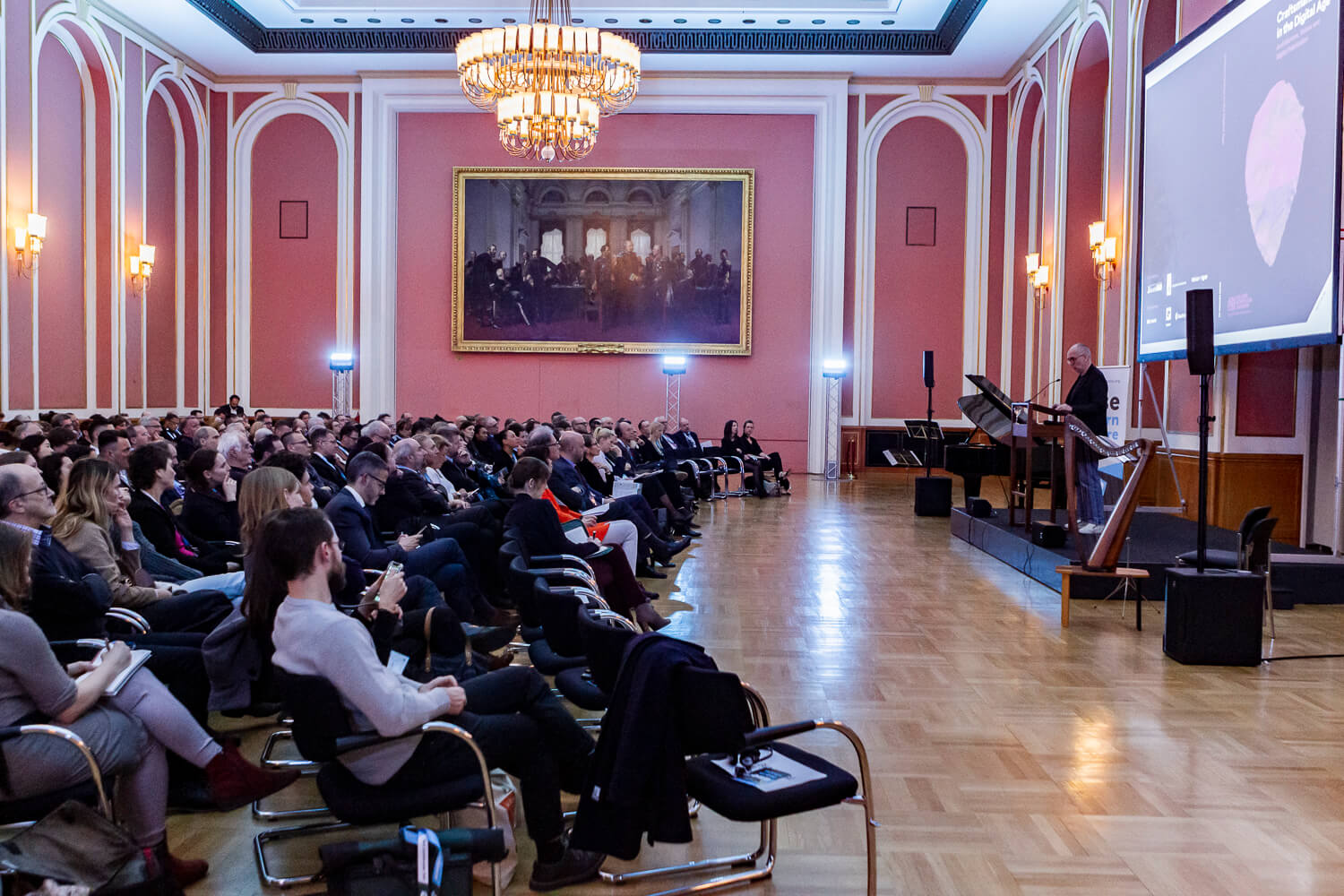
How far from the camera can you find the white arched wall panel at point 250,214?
17.0m

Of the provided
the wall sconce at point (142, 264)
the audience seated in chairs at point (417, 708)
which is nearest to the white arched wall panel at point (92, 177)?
the wall sconce at point (142, 264)

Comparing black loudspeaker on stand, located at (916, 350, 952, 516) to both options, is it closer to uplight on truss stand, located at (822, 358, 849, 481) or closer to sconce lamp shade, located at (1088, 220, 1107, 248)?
sconce lamp shade, located at (1088, 220, 1107, 248)

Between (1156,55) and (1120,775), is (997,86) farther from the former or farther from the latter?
(1120,775)

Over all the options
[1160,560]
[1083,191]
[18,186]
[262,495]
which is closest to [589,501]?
[262,495]

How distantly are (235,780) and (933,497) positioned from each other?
1005cm

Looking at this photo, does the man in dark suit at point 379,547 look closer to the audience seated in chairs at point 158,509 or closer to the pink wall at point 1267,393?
the audience seated in chairs at point 158,509

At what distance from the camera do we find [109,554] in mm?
3941

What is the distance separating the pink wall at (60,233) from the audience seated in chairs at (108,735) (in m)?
11.2

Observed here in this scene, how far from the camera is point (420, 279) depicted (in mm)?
17125

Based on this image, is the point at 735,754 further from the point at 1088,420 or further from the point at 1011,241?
the point at 1011,241

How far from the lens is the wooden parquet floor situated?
3004 mm

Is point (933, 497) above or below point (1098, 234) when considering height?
below

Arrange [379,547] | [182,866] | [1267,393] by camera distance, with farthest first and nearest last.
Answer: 1. [1267,393]
2. [379,547]
3. [182,866]

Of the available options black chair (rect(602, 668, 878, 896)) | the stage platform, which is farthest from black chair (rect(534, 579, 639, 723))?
the stage platform
